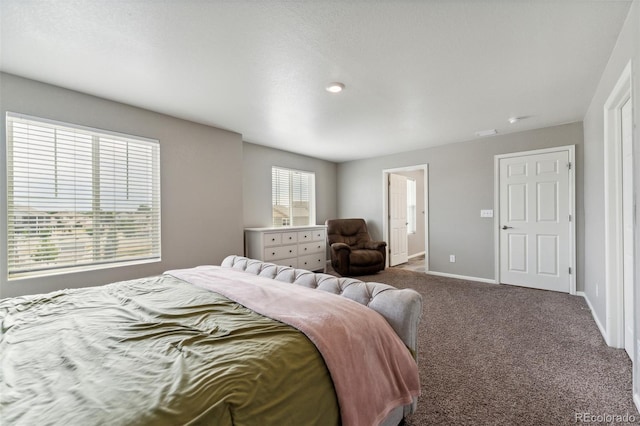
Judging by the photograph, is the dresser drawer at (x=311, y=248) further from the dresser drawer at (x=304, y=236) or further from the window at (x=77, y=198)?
the window at (x=77, y=198)

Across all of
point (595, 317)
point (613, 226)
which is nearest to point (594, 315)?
point (595, 317)

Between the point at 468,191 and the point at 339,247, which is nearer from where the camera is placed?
the point at 468,191

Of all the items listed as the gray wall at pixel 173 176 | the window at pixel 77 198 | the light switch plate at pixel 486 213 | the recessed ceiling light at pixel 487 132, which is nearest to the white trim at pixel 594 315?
the light switch plate at pixel 486 213

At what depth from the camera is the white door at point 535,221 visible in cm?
386

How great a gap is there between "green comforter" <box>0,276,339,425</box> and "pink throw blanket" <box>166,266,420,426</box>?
0.17ft

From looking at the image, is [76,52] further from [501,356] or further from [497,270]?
[497,270]

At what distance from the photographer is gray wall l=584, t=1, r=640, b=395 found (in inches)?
62.2

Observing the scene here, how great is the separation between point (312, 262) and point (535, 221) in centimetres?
360

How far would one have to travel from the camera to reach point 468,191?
466cm

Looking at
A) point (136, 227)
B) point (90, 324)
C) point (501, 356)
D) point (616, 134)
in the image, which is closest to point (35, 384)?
point (90, 324)

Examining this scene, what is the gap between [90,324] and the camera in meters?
1.31

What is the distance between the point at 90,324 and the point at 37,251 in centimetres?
190

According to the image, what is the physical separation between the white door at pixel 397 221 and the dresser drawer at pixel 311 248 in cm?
157

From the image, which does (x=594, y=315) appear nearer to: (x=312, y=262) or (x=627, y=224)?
(x=627, y=224)
